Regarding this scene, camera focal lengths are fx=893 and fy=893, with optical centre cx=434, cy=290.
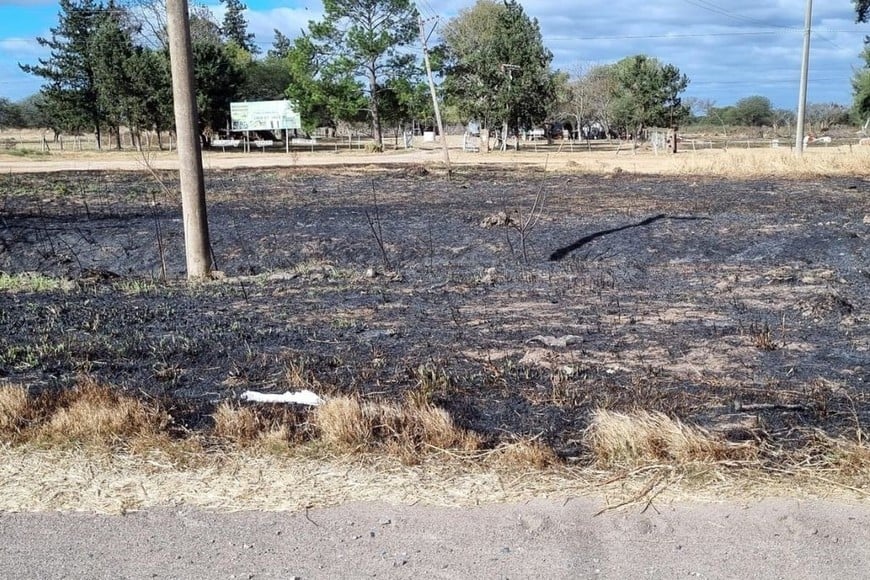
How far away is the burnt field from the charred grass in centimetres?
3

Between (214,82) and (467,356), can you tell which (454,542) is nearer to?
(467,356)

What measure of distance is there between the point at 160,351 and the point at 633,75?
216ft

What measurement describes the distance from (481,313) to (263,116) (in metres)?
56.2

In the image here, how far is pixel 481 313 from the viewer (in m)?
8.11

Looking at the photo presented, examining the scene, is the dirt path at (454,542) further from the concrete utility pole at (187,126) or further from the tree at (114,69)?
the tree at (114,69)

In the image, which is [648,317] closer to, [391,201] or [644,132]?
[391,201]

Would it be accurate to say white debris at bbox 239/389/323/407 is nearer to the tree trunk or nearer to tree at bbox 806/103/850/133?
the tree trunk

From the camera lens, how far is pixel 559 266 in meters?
11.1

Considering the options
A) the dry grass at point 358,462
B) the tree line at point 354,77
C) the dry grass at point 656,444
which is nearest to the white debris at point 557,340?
the dry grass at point 358,462

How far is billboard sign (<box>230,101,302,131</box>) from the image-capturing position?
61.0m

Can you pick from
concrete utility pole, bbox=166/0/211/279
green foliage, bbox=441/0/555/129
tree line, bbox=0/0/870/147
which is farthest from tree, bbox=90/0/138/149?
concrete utility pole, bbox=166/0/211/279

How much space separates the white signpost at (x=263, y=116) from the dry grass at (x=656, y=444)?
192 ft

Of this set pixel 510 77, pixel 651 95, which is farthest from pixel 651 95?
pixel 510 77

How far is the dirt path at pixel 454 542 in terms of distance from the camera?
11.5 ft
